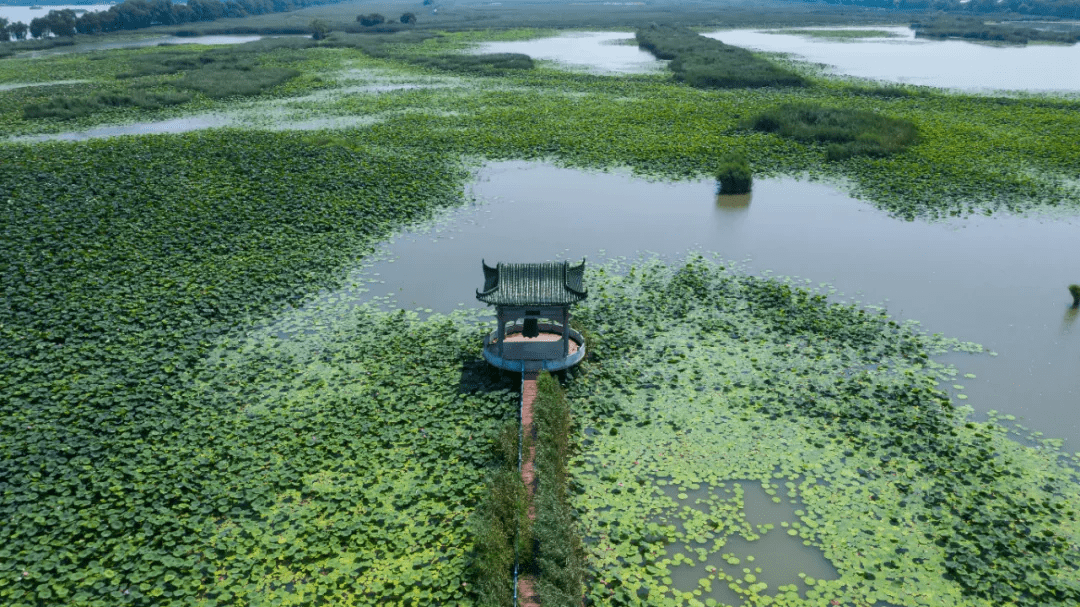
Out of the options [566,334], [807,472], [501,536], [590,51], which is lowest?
[807,472]

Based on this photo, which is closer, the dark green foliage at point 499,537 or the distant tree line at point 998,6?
the dark green foliage at point 499,537

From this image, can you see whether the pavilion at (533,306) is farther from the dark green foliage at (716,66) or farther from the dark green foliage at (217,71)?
the dark green foliage at (217,71)

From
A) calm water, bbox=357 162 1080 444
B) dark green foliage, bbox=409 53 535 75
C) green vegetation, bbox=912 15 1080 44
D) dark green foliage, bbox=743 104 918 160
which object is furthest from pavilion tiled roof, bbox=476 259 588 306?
green vegetation, bbox=912 15 1080 44

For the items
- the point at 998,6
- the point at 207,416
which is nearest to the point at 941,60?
the point at 207,416

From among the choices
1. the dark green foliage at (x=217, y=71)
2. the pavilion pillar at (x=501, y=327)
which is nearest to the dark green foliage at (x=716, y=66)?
the dark green foliage at (x=217, y=71)

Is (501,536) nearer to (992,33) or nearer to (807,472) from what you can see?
(807,472)

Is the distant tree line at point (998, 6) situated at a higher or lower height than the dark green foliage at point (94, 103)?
higher

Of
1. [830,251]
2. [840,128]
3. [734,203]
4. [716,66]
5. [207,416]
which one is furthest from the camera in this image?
[716,66]
